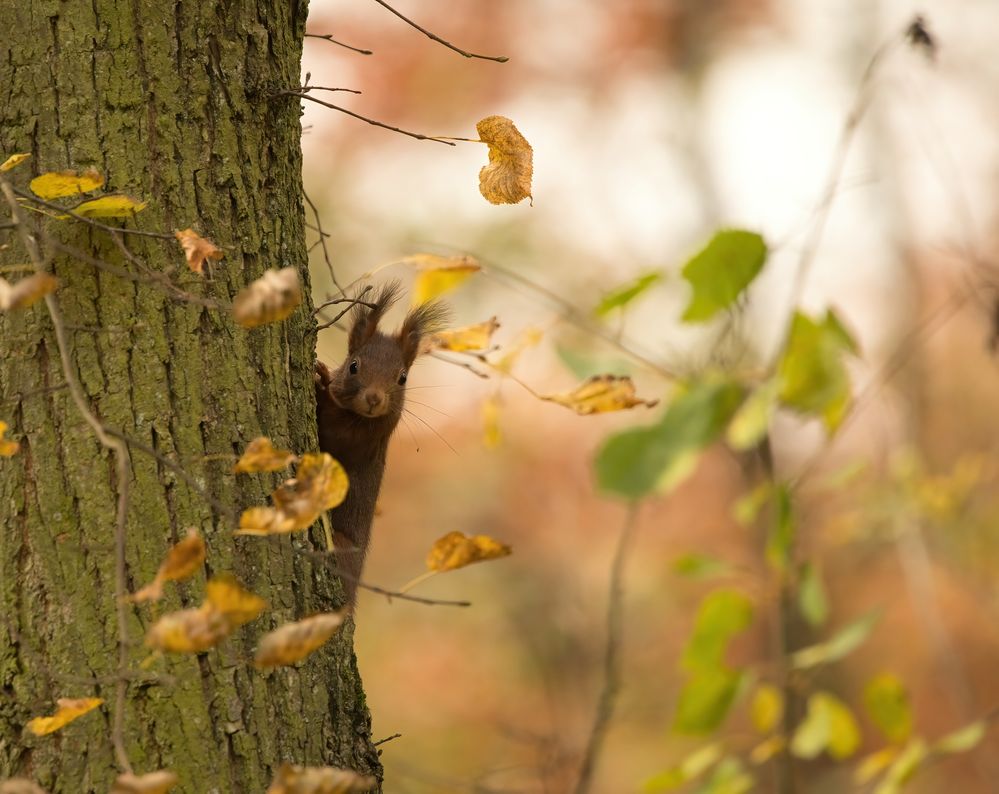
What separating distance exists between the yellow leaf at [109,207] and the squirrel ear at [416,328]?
4.13ft

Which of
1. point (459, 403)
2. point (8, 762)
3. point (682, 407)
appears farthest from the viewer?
point (459, 403)

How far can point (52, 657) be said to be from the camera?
151 centimetres

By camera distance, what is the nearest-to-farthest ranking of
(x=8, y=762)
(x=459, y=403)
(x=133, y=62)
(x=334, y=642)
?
1. (x=8, y=762)
2. (x=133, y=62)
3. (x=334, y=642)
4. (x=459, y=403)

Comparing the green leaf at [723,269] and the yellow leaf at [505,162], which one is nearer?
the yellow leaf at [505,162]

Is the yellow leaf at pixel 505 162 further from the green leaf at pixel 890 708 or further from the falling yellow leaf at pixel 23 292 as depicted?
the green leaf at pixel 890 708

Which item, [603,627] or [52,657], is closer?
[52,657]

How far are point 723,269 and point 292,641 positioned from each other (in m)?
1.05

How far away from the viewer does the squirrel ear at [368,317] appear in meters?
2.57

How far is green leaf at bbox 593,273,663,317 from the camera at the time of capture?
6.40ft

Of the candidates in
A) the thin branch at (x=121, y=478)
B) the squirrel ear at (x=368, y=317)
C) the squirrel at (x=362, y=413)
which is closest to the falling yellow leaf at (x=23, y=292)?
the thin branch at (x=121, y=478)

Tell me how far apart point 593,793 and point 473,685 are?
5.33 ft

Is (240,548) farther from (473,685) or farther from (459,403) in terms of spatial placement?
(473,685)

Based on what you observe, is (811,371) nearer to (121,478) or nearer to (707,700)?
(707,700)

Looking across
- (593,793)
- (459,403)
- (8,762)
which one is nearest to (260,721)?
(8,762)
